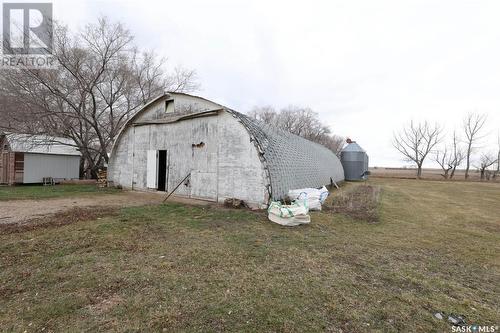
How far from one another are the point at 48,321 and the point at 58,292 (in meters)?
0.71

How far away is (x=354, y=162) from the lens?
29328 millimetres

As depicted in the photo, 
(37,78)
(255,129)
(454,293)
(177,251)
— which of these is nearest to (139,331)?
(177,251)

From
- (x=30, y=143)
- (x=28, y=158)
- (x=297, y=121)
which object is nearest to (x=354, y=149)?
(x=297, y=121)

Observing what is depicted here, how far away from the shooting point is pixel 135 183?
1350cm

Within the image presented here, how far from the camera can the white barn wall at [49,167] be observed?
17.0 m

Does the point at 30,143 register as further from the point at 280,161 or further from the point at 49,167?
the point at 280,161

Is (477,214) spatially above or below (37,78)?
below

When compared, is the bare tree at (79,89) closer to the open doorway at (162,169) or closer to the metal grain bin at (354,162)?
the open doorway at (162,169)

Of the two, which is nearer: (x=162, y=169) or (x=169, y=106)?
(x=169, y=106)

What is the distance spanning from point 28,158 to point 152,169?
11.7 meters

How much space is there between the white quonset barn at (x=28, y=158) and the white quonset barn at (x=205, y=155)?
6.81 meters

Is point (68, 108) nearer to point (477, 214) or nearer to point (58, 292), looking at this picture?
point (58, 292)

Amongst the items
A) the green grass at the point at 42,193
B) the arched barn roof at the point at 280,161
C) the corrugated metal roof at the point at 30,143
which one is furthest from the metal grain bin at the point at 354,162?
the corrugated metal roof at the point at 30,143

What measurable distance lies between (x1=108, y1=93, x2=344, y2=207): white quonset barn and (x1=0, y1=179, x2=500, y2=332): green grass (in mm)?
3007
